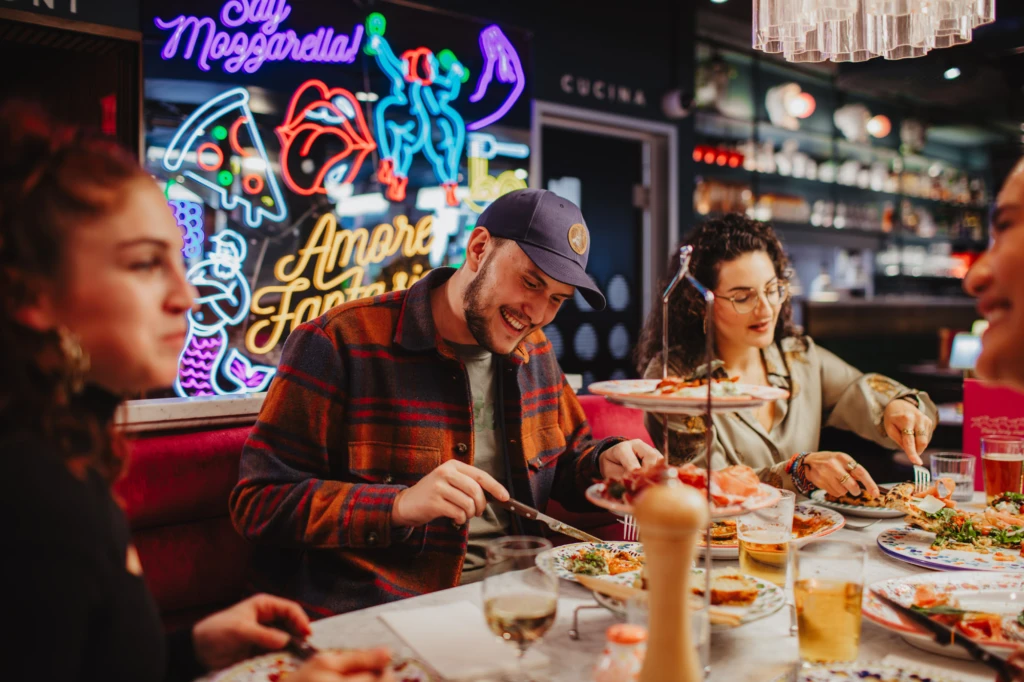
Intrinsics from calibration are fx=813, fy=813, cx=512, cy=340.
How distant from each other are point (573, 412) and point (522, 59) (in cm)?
331

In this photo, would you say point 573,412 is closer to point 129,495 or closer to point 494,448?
point 494,448

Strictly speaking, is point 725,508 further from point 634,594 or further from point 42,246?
point 42,246

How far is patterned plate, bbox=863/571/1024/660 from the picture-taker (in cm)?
121

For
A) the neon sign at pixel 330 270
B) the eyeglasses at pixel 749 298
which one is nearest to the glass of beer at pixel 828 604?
the eyeglasses at pixel 749 298

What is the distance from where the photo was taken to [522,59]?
5039 mm

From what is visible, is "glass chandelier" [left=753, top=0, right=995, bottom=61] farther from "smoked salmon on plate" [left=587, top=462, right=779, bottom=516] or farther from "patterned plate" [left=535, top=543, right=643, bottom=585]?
"patterned plate" [left=535, top=543, right=643, bottom=585]

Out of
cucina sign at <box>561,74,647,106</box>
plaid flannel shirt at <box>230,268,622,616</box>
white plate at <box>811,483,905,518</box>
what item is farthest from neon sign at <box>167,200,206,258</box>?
white plate at <box>811,483,905,518</box>

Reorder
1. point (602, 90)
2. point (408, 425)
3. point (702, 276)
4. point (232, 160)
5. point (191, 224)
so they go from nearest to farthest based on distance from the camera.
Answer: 1. point (408, 425)
2. point (702, 276)
3. point (191, 224)
4. point (232, 160)
5. point (602, 90)

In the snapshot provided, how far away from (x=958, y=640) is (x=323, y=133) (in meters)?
3.91

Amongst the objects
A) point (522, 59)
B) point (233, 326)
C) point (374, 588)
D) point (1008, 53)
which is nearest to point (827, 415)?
point (374, 588)

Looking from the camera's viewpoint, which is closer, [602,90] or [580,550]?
[580,550]

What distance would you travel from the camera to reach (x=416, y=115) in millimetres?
4676

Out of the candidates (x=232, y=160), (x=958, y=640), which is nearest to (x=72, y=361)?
(x=958, y=640)

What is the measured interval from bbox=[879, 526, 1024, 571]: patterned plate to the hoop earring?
1.51 m
